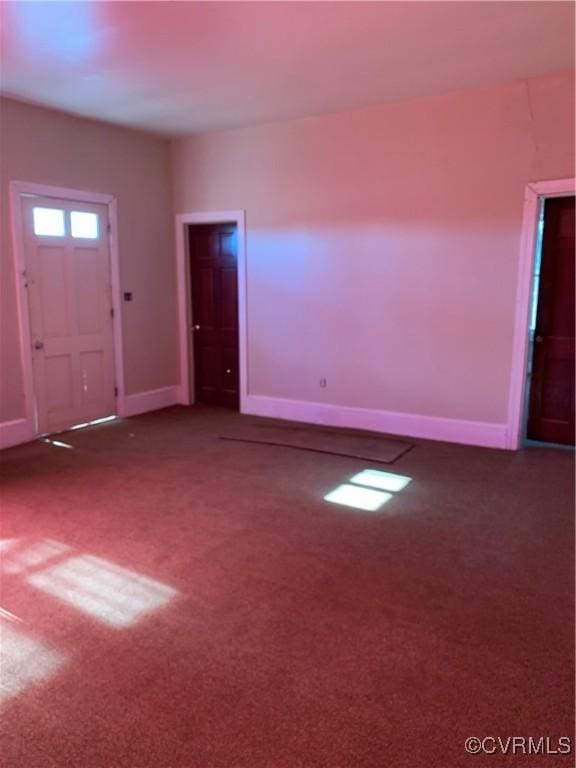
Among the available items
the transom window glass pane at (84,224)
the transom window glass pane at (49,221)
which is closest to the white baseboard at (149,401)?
the transom window glass pane at (84,224)

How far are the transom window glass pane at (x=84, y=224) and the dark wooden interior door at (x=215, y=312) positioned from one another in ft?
3.93

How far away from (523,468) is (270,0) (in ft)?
11.7

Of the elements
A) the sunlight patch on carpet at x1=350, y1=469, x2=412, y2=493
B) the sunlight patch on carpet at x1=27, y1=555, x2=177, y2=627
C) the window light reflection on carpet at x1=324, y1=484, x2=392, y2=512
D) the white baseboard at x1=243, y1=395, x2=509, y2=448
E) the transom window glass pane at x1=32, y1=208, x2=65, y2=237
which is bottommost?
the sunlight patch on carpet at x1=27, y1=555, x2=177, y2=627

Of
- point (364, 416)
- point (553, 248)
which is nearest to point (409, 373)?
point (364, 416)

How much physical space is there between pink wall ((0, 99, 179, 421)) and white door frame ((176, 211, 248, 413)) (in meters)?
0.10

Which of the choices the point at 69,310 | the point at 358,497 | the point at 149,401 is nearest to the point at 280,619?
the point at 358,497

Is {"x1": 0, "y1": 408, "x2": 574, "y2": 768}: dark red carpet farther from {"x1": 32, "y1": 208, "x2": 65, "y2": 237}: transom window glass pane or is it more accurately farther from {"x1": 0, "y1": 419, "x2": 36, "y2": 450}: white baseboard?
{"x1": 32, "y1": 208, "x2": 65, "y2": 237}: transom window glass pane

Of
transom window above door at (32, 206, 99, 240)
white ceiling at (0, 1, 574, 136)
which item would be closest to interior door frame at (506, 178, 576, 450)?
white ceiling at (0, 1, 574, 136)

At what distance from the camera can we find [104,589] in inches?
105

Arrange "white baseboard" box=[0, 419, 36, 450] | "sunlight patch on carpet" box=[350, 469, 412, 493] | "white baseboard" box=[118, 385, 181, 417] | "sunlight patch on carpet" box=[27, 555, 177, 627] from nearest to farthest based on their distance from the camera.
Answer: "sunlight patch on carpet" box=[27, 555, 177, 627]
"sunlight patch on carpet" box=[350, 469, 412, 493]
"white baseboard" box=[0, 419, 36, 450]
"white baseboard" box=[118, 385, 181, 417]

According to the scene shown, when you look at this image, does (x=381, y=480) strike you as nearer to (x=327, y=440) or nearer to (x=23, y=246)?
(x=327, y=440)

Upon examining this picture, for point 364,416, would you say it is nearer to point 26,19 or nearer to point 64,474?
point 64,474

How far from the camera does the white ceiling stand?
3.04 metres

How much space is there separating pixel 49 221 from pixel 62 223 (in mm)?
138
